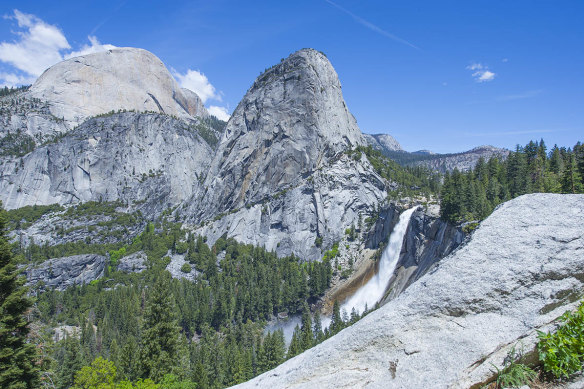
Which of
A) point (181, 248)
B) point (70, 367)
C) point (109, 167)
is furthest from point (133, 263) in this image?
point (70, 367)

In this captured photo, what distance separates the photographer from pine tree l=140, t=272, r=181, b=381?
76.4ft

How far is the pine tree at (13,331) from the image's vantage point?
577 inches

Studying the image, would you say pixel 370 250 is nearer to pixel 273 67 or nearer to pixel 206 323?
pixel 206 323

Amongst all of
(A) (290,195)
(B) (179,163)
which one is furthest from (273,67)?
(B) (179,163)

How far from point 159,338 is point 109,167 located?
580 ft

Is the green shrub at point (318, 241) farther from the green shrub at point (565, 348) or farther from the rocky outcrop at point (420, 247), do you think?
the green shrub at point (565, 348)

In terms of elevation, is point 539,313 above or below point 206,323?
above

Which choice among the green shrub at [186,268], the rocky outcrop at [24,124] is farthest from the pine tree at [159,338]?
the rocky outcrop at [24,124]

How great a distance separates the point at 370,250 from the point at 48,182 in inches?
6395

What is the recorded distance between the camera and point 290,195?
12669cm

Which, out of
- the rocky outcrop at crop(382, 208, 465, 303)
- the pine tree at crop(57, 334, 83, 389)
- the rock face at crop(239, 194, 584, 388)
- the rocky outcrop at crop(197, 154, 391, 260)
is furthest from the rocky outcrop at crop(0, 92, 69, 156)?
the rock face at crop(239, 194, 584, 388)

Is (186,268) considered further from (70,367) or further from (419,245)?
(419,245)

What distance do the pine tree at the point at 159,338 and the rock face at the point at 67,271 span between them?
111 m

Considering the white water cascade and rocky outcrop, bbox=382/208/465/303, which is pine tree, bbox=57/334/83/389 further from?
the white water cascade
